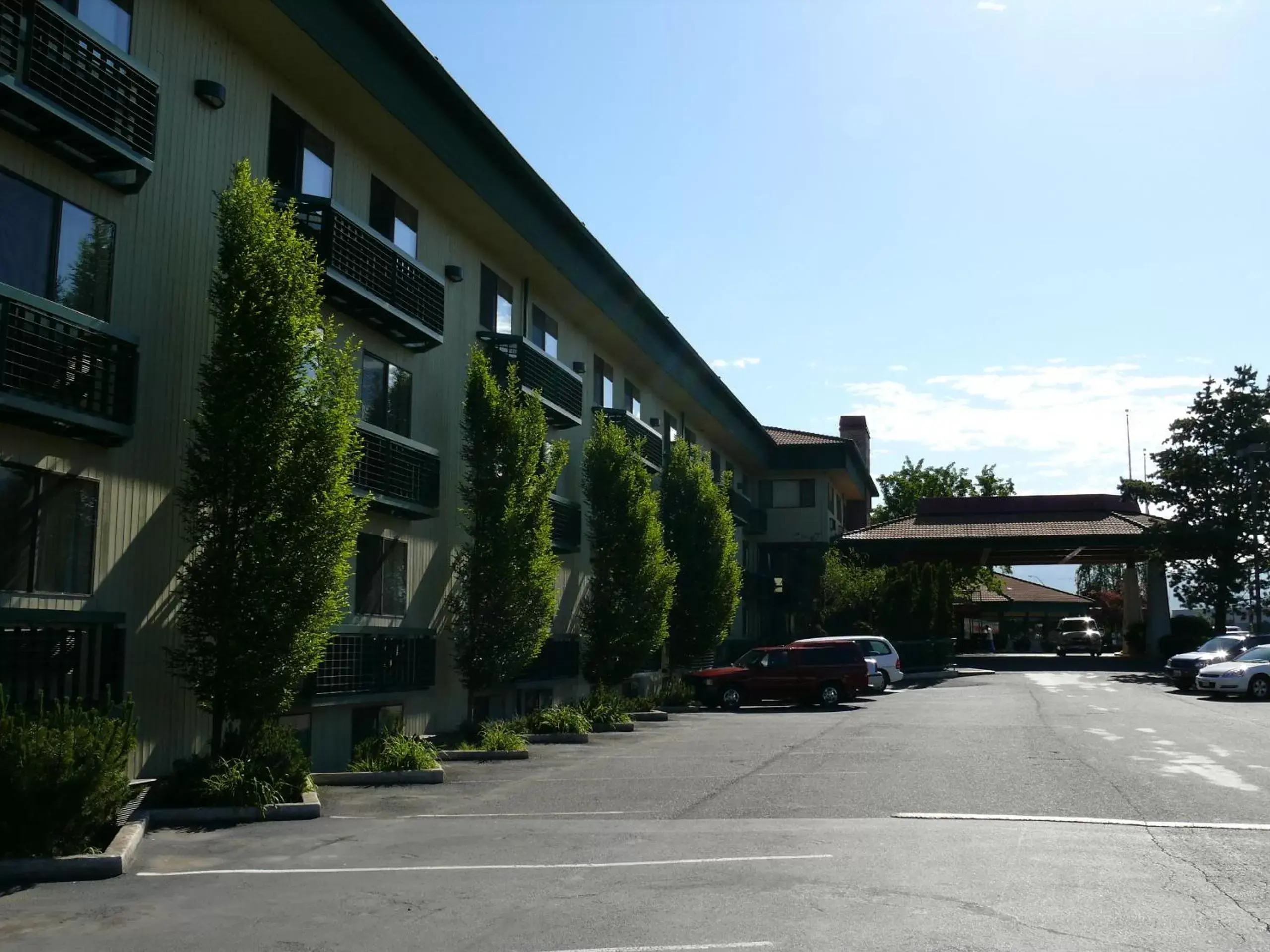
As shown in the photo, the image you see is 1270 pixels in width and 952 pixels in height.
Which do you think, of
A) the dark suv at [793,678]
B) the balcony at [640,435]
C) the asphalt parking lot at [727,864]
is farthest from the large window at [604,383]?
the asphalt parking lot at [727,864]

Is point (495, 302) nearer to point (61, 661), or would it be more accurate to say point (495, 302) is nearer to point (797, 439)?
point (61, 661)

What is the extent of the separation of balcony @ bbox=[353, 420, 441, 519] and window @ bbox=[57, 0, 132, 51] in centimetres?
586

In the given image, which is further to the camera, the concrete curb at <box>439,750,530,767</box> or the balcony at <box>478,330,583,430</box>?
the balcony at <box>478,330,583,430</box>

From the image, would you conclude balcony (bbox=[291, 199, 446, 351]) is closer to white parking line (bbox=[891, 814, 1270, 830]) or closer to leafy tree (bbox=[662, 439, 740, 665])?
white parking line (bbox=[891, 814, 1270, 830])

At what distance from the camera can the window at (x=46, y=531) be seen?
12008mm

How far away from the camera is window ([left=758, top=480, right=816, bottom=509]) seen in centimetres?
5491

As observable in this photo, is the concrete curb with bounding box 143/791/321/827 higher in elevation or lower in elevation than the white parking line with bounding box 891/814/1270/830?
lower

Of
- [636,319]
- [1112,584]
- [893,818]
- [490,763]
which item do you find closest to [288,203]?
[490,763]

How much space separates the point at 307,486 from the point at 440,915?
6.74 meters

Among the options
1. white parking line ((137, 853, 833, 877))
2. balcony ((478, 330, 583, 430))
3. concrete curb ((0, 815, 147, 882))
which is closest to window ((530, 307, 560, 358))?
balcony ((478, 330, 583, 430))

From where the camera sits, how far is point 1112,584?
13162cm

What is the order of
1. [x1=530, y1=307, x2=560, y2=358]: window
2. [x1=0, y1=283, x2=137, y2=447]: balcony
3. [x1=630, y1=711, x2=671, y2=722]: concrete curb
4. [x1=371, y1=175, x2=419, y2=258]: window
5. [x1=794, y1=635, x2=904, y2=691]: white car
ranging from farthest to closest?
[x1=794, y1=635, x2=904, y2=691]: white car
[x1=630, y1=711, x2=671, y2=722]: concrete curb
[x1=530, y1=307, x2=560, y2=358]: window
[x1=371, y1=175, x2=419, y2=258]: window
[x1=0, y1=283, x2=137, y2=447]: balcony

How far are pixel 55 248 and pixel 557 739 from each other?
493 inches

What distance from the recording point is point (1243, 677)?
33656 millimetres
